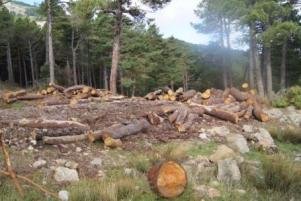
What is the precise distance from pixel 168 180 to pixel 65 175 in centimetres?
183

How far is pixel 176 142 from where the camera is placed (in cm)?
1066

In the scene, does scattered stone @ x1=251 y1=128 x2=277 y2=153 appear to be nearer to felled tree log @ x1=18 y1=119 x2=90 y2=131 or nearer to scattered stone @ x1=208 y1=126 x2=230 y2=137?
scattered stone @ x1=208 y1=126 x2=230 y2=137

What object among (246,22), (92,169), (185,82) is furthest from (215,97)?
(185,82)

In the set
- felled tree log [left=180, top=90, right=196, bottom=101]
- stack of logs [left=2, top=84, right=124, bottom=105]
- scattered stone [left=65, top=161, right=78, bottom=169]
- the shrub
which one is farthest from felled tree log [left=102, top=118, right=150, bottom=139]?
stack of logs [left=2, top=84, right=124, bottom=105]

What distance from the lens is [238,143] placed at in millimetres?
10922

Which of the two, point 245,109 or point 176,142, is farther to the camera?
point 245,109

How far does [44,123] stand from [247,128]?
5.65m

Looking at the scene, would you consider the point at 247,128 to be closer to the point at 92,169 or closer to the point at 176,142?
the point at 176,142

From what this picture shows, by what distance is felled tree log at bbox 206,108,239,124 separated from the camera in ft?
43.5

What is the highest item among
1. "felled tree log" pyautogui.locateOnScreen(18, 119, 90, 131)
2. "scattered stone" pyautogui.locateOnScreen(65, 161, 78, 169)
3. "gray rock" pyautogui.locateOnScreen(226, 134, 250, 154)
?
"felled tree log" pyautogui.locateOnScreen(18, 119, 90, 131)

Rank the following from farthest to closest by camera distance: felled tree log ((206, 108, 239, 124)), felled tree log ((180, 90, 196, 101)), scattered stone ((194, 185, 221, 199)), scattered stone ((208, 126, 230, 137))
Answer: felled tree log ((180, 90, 196, 101))
felled tree log ((206, 108, 239, 124))
scattered stone ((208, 126, 230, 137))
scattered stone ((194, 185, 221, 199))

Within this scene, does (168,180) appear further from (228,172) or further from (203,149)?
(203,149)

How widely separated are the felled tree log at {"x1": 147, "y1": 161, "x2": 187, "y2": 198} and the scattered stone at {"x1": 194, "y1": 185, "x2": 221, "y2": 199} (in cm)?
50

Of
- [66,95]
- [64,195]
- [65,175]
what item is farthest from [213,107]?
[64,195]
